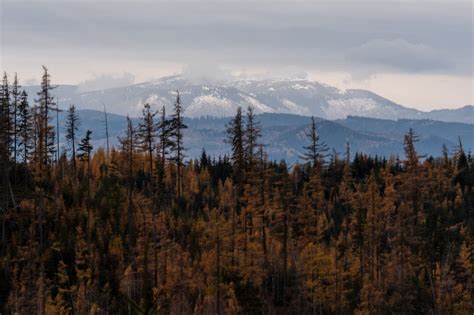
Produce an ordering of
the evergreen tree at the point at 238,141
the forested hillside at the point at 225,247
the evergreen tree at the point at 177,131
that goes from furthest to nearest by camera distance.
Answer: the evergreen tree at the point at 177,131, the evergreen tree at the point at 238,141, the forested hillside at the point at 225,247

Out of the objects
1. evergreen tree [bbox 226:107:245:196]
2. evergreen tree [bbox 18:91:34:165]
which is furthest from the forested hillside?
evergreen tree [bbox 18:91:34:165]

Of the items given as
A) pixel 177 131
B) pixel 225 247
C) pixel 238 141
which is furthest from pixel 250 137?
pixel 177 131

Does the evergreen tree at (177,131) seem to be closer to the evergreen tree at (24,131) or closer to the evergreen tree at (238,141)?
the evergreen tree at (238,141)

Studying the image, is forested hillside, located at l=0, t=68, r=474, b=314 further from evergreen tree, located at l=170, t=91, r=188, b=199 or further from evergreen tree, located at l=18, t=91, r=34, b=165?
evergreen tree, located at l=18, t=91, r=34, b=165

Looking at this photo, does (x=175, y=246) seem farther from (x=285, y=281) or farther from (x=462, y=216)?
(x=462, y=216)

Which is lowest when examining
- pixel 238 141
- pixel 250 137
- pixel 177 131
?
pixel 238 141

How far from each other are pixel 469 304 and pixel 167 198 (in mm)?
37180

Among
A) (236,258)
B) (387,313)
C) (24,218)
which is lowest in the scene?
(387,313)

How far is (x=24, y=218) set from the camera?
52.9 meters

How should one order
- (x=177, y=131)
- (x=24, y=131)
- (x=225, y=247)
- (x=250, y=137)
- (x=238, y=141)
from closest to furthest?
(x=225, y=247), (x=250, y=137), (x=238, y=141), (x=24, y=131), (x=177, y=131)

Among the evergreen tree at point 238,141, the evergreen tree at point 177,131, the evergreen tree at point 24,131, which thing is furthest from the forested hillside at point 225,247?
the evergreen tree at point 24,131

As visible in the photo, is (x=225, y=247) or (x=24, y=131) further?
(x=24, y=131)

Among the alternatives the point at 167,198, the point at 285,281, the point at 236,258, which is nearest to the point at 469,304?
the point at 285,281

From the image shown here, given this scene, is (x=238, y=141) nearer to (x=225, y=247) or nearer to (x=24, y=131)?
(x=225, y=247)
